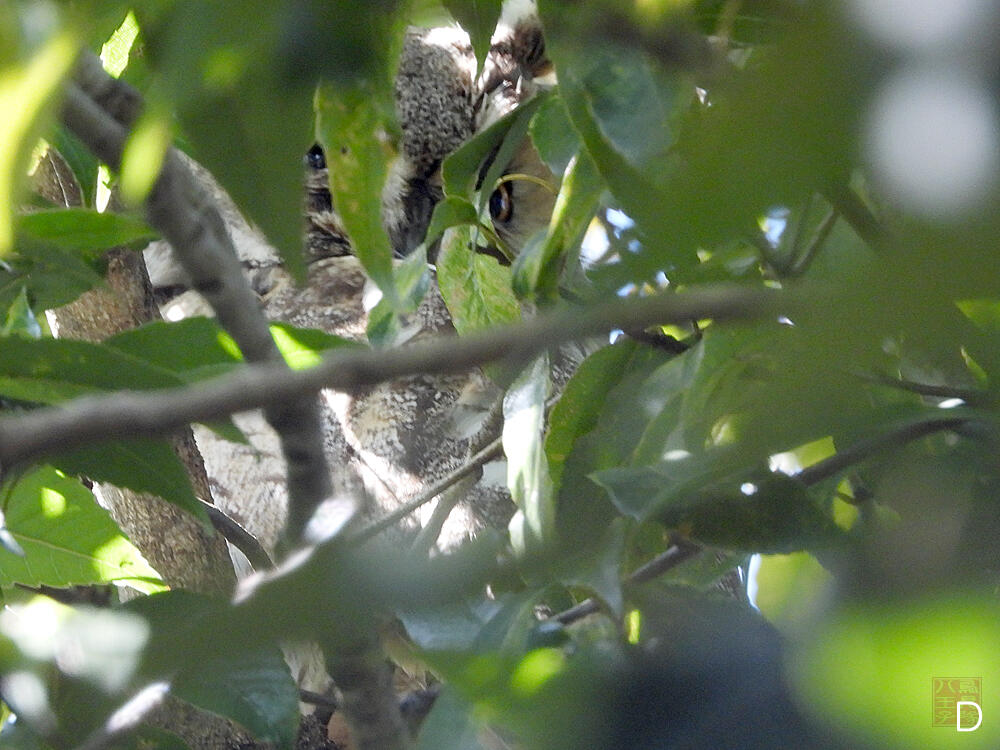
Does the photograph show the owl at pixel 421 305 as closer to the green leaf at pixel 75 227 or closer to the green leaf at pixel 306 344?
the green leaf at pixel 306 344

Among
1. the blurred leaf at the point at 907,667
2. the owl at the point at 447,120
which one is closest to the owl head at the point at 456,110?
the owl at the point at 447,120

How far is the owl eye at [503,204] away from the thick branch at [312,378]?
164cm

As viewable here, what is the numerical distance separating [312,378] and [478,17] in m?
0.40

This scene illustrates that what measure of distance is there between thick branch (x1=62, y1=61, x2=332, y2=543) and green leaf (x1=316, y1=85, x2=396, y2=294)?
125 millimetres

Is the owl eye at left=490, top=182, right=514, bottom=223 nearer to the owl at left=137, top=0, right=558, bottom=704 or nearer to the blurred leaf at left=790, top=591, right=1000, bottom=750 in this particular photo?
the owl at left=137, top=0, right=558, bottom=704

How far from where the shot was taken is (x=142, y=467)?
0.57 meters

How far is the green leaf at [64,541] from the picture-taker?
694 mm

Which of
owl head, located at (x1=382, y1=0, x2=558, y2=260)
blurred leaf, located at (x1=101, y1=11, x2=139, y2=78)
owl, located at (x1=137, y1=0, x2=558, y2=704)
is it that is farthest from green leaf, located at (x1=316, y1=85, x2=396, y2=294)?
owl head, located at (x1=382, y1=0, x2=558, y2=260)

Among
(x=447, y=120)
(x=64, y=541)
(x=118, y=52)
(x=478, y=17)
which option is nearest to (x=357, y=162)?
(x=478, y=17)

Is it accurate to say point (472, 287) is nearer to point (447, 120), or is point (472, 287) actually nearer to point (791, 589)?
point (791, 589)

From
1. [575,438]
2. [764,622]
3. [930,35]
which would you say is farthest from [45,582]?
[930,35]

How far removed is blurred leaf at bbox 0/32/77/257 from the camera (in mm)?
252

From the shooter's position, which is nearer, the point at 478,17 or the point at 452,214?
the point at 478,17

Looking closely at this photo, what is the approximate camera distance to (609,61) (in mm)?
496
